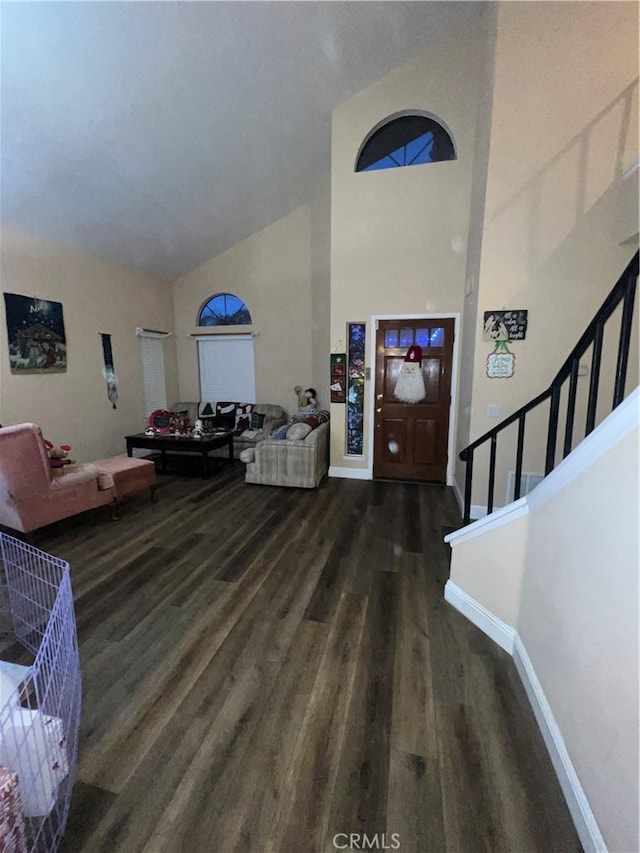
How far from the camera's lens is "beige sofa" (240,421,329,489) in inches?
175

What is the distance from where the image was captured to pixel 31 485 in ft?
9.76

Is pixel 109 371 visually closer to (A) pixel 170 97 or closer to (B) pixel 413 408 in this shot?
(A) pixel 170 97

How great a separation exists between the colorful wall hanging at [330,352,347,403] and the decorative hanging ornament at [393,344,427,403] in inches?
28.2

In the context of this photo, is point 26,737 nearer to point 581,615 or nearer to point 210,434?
point 581,615

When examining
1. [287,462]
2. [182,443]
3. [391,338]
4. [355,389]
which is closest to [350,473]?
[287,462]

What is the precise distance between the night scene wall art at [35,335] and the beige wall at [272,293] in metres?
2.44

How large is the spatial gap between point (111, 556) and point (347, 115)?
5.28 m

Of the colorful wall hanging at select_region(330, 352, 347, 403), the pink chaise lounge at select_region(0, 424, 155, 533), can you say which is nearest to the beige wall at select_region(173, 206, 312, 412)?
the colorful wall hanging at select_region(330, 352, 347, 403)

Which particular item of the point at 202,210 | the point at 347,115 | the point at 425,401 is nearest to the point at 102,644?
the point at 425,401

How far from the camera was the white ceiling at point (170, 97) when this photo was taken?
2.71 meters

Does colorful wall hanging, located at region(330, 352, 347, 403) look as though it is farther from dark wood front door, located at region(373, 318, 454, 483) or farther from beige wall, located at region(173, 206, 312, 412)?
beige wall, located at region(173, 206, 312, 412)

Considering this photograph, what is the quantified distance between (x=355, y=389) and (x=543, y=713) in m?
Answer: 3.71

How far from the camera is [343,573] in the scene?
8.89 ft

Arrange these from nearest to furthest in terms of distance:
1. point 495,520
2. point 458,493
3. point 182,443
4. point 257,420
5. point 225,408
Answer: point 495,520, point 458,493, point 182,443, point 257,420, point 225,408
